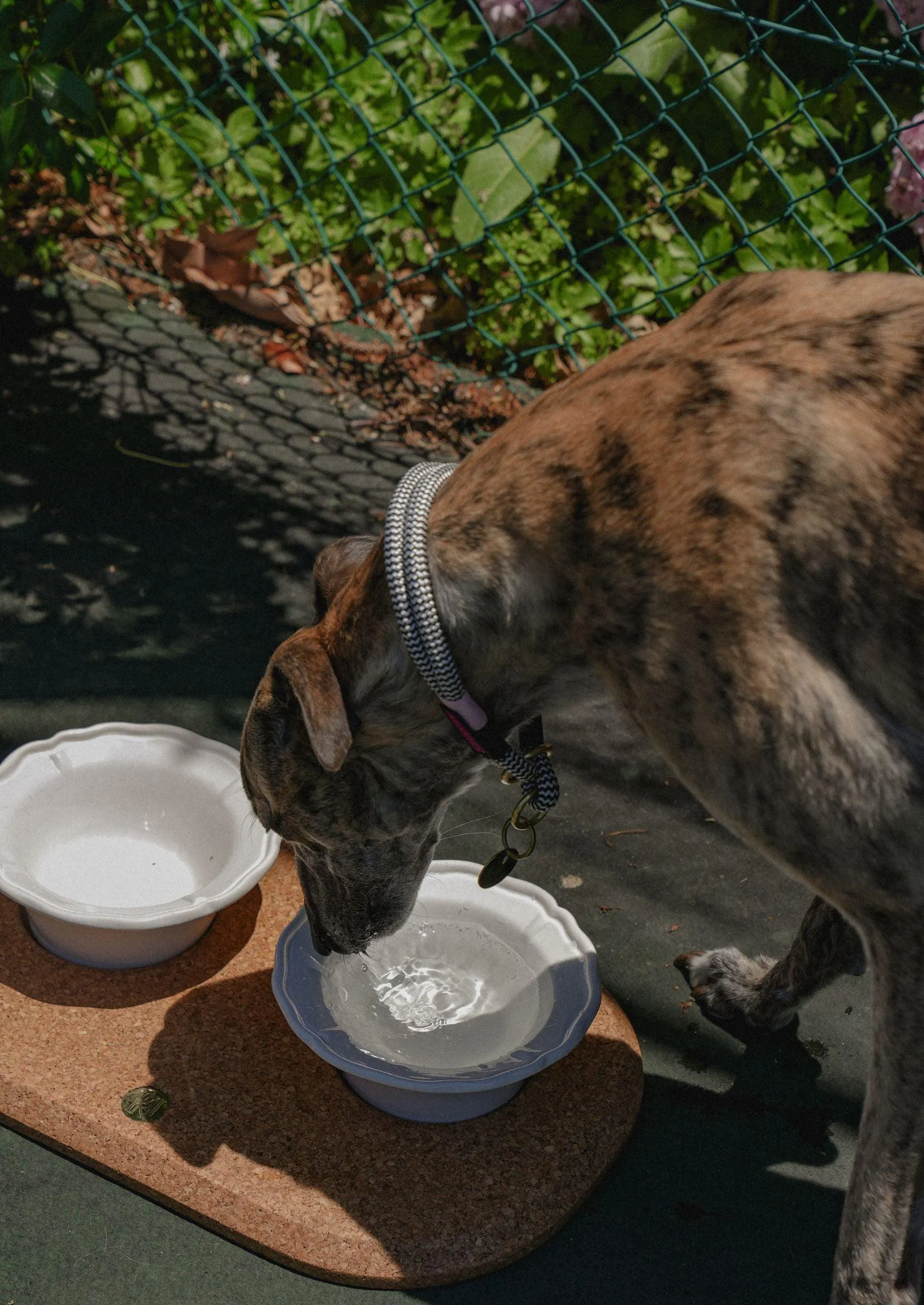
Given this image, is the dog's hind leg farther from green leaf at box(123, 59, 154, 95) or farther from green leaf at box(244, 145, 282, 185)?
green leaf at box(123, 59, 154, 95)

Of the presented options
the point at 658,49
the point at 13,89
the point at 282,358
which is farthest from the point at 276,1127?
the point at 658,49

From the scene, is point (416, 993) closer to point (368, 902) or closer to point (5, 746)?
point (368, 902)

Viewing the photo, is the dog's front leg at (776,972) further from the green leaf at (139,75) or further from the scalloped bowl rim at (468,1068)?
the green leaf at (139,75)

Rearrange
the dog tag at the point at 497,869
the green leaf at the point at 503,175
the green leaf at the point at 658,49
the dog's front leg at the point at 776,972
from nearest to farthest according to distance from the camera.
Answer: the dog tag at the point at 497,869 → the dog's front leg at the point at 776,972 → the green leaf at the point at 658,49 → the green leaf at the point at 503,175

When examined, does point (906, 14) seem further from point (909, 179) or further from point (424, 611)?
point (424, 611)

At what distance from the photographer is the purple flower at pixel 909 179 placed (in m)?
5.22

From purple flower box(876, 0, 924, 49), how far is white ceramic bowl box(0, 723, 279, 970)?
146 inches

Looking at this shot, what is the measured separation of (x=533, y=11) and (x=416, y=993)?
4.03m

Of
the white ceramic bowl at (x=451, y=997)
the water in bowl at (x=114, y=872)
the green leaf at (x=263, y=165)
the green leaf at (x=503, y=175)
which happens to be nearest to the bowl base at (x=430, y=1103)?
the white ceramic bowl at (x=451, y=997)

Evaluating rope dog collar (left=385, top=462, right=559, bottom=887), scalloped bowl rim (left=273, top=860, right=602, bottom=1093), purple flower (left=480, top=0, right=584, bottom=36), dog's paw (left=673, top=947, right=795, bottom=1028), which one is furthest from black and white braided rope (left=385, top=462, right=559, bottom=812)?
purple flower (left=480, top=0, right=584, bottom=36)

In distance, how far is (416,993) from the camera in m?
3.20

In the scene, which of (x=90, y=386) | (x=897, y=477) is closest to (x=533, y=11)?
(x=90, y=386)

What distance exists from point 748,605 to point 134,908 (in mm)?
1763

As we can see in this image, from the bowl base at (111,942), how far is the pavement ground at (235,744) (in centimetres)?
48
